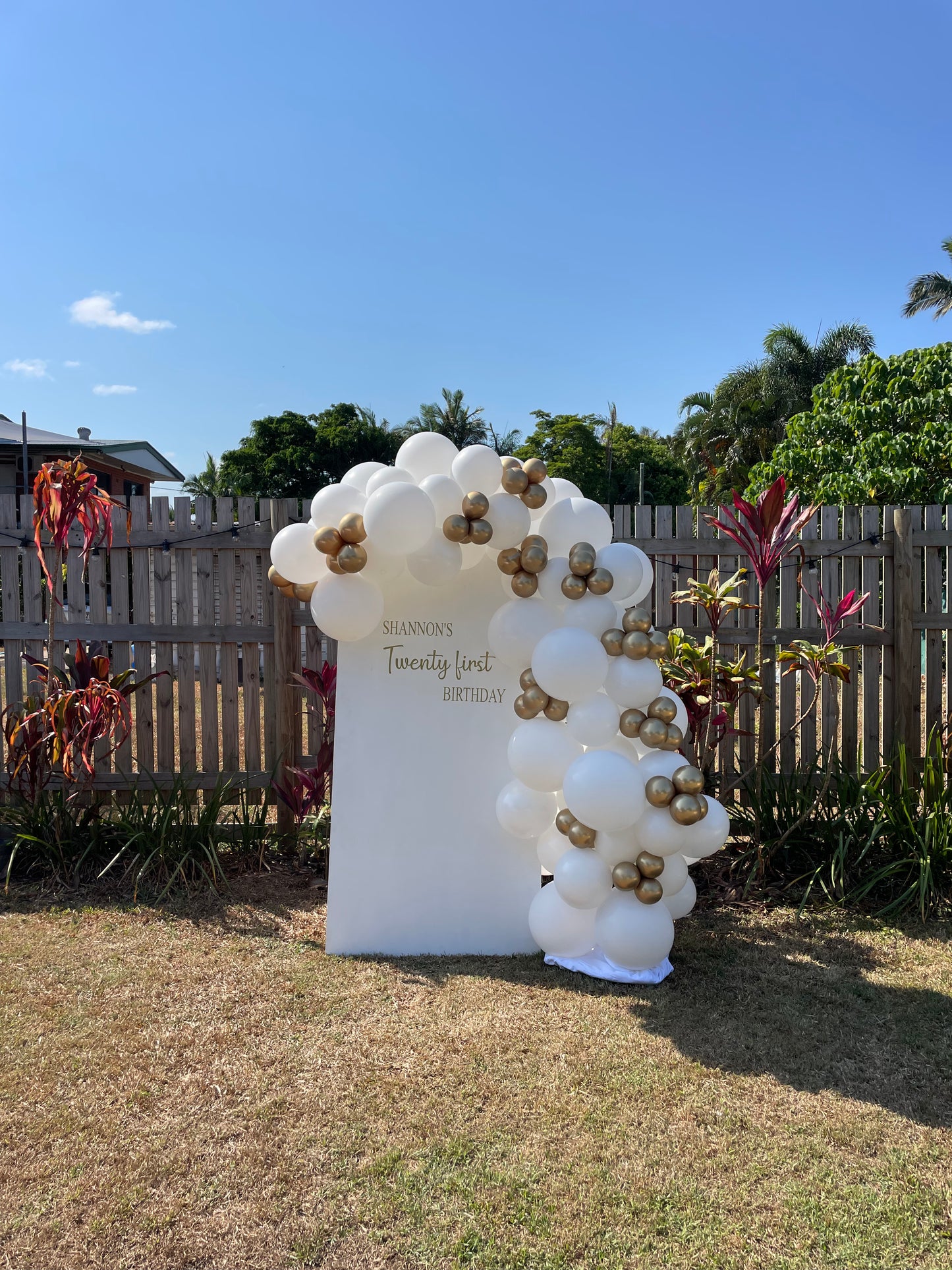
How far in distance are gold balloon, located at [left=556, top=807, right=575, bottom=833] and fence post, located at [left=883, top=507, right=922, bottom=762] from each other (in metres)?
2.60

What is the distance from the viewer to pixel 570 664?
10.7ft

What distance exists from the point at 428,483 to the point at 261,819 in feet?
7.28

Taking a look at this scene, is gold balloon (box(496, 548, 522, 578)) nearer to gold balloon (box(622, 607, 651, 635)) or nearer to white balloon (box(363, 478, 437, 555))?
white balloon (box(363, 478, 437, 555))

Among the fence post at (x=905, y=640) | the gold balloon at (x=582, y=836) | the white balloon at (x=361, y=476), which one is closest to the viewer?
the gold balloon at (x=582, y=836)

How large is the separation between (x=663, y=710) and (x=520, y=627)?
2.12 feet

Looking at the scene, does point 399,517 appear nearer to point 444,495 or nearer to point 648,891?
point 444,495

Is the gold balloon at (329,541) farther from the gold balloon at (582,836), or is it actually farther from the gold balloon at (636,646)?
the gold balloon at (582,836)

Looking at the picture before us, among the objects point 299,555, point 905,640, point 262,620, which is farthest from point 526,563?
point 905,640

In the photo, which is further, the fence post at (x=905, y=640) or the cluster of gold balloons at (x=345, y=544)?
the fence post at (x=905, y=640)

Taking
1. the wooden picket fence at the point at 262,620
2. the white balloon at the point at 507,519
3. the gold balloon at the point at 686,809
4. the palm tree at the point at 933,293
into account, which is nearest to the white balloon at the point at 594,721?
the gold balloon at the point at 686,809

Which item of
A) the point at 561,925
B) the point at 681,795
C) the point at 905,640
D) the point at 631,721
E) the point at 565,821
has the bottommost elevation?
the point at 561,925

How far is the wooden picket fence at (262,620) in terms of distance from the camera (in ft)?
15.7

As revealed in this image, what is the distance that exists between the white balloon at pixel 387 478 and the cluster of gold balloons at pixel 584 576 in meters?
0.73

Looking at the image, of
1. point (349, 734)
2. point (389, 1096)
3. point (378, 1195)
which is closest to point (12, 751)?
point (349, 734)
